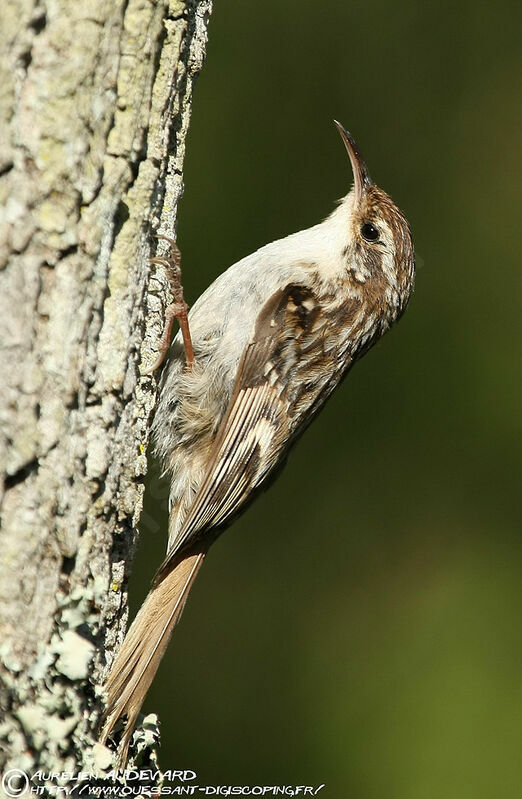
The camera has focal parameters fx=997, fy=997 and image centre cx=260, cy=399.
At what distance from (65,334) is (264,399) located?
1.18 meters

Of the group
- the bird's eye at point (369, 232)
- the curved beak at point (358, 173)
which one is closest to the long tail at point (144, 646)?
the bird's eye at point (369, 232)

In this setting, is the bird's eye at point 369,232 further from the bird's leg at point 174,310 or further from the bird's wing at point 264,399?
the bird's leg at point 174,310

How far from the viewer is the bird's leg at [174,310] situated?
2.41 m

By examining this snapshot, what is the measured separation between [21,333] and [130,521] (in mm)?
559

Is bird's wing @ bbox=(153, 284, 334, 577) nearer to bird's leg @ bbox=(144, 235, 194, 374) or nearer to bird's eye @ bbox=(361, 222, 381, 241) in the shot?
bird's leg @ bbox=(144, 235, 194, 374)

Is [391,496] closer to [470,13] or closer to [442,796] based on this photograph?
[442,796]

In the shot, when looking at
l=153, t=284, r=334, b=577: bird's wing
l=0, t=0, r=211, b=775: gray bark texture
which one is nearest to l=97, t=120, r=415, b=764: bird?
l=153, t=284, r=334, b=577: bird's wing

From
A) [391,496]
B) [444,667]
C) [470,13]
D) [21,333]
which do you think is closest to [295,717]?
[444,667]

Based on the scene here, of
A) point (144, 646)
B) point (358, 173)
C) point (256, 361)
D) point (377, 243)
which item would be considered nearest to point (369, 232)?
point (377, 243)

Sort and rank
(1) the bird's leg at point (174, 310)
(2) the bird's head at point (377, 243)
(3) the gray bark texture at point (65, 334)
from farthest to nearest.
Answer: (2) the bird's head at point (377, 243) → (1) the bird's leg at point (174, 310) → (3) the gray bark texture at point (65, 334)

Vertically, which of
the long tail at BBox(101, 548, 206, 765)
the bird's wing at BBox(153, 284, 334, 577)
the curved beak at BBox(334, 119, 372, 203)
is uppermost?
the curved beak at BBox(334, 119, 372, 203)

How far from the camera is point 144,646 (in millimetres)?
2391

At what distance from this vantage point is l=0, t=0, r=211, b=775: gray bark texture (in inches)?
68.0

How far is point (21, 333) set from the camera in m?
1.74
